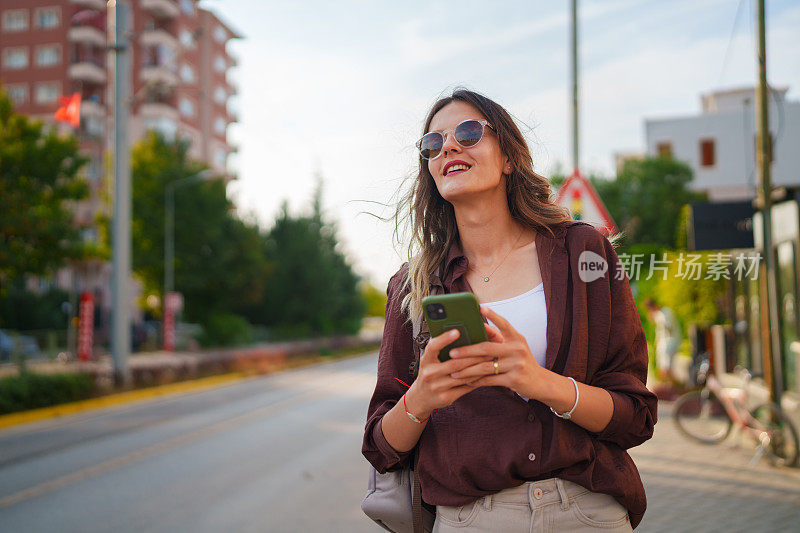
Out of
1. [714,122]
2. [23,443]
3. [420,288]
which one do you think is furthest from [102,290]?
[420,288]

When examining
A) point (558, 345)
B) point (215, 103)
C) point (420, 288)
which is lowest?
point (558, 345)

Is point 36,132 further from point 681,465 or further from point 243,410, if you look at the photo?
point 681,465

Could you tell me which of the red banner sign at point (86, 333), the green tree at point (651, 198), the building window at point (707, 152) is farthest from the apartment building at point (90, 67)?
the building window at point (707, 152)

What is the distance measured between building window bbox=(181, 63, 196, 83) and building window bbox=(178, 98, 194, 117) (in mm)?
1451

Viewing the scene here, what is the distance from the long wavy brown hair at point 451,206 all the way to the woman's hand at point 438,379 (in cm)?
30

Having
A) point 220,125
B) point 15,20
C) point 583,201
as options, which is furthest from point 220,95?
point 583,201

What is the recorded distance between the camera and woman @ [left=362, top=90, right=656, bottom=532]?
1.84m

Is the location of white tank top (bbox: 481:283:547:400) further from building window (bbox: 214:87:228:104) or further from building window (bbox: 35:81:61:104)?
building window (bbox: 214:87:228:104)

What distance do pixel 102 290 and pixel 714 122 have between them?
40.1m

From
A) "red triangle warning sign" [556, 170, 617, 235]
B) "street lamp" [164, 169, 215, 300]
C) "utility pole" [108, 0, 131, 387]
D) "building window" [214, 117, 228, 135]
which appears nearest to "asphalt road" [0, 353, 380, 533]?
"utility pole" [108, 0, 131, 387]

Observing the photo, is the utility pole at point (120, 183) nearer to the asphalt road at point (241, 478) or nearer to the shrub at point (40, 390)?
the shrub at point (40, 390)

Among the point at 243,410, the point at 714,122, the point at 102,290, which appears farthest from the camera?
the point at 102,290

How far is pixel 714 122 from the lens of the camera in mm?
41344

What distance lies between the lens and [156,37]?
5050cm
